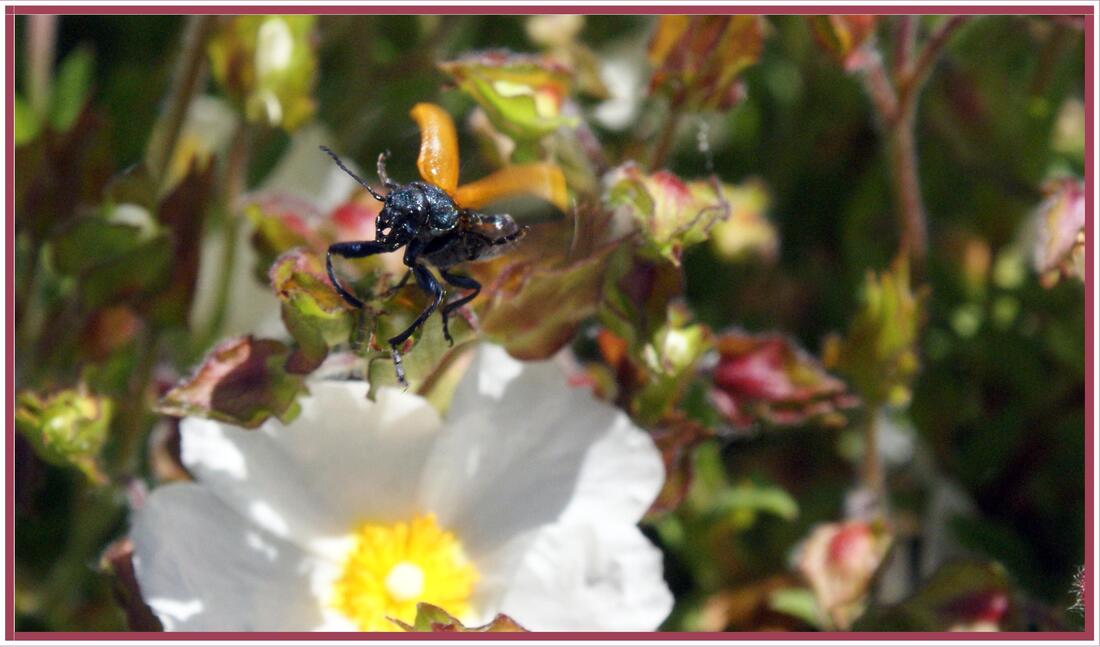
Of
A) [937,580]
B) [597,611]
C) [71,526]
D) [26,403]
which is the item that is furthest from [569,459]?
[71,526]

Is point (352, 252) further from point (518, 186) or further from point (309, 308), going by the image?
point (518, 186)

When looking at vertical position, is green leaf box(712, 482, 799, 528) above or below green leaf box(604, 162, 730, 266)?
below

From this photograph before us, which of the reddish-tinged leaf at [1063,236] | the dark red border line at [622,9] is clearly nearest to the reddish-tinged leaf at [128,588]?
the dark red border line at [622,9]

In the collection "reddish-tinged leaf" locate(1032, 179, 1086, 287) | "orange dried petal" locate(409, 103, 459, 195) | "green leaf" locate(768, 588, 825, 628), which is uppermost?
"reddish-tinged leaf" locate(1032, 179, 1086, 287)

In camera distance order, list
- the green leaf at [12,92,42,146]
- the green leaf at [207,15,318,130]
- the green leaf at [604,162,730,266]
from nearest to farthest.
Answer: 1. the green leaf at [604,162,730,266]
2. the green leaf at [207,15,318,130]
3. the green leaf at [12,92,42,146]

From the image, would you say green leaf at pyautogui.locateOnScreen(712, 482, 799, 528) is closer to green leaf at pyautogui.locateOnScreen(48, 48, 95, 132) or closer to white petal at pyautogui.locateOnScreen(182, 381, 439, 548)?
white petal at pyautogui.locateOnScreen(182, 381, 439, 548)

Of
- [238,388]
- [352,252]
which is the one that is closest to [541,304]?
[352,252]

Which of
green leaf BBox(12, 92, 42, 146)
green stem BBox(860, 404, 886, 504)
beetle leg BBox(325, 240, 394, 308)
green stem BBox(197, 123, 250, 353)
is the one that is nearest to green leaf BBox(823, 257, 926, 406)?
green stem BBox(860, 404, 886, 504)
